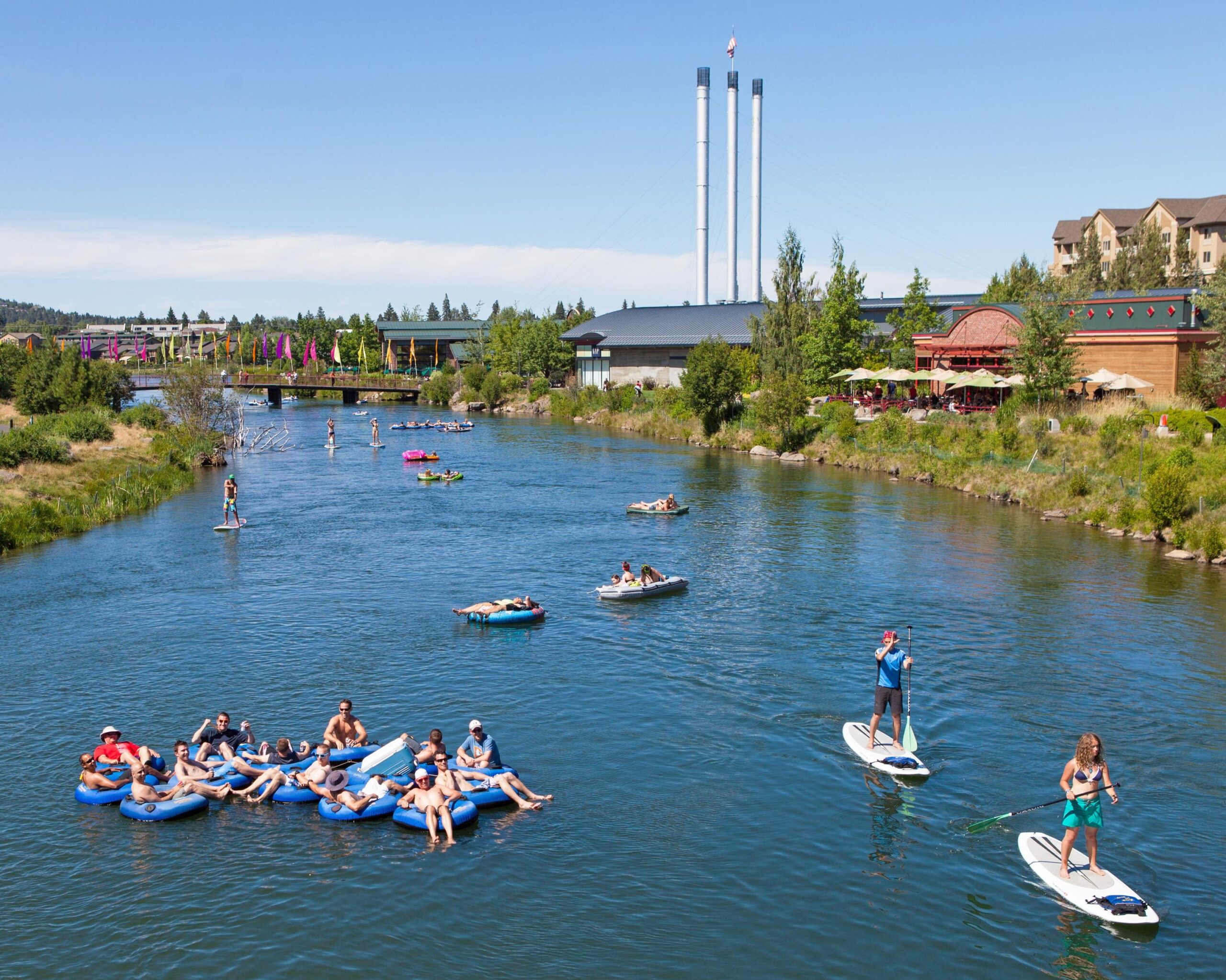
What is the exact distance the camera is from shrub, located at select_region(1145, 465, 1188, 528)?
42.4m

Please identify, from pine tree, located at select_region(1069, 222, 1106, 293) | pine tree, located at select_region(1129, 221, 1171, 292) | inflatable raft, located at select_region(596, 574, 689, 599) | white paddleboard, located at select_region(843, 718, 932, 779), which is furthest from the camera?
pine tree, located at select_region(1069, 222, 1106, 293)

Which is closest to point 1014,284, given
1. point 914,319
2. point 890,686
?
point 914,319

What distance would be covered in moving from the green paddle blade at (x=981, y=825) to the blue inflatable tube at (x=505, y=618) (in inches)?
643

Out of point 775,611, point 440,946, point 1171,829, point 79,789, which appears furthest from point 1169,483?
point 79,789

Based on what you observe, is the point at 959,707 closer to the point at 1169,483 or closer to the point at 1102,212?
the point at 1169,483

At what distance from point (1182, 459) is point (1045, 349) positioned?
47.4ft

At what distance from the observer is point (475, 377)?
12888 cm

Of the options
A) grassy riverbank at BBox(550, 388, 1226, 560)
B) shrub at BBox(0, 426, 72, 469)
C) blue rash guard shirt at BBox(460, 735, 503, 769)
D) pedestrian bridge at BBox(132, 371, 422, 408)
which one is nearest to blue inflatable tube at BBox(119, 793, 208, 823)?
blue rash guard shirt at BBox(460, 735, 503, 769)

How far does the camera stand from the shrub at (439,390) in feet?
440

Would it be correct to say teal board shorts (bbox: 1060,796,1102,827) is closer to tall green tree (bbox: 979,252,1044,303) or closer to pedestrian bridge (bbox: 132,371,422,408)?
tall green tree (bbox: 979,252,1044,303)

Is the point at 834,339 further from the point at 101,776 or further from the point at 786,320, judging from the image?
the point at 101,776

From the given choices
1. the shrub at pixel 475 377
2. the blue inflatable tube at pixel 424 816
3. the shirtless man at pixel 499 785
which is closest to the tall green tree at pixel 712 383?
the shrub at pixel 475 377

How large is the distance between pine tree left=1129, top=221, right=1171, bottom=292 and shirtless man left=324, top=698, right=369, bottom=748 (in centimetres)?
9286

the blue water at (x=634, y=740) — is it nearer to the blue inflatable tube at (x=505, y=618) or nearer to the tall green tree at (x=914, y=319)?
the blue inflatable tube at (x=505, y=618)
